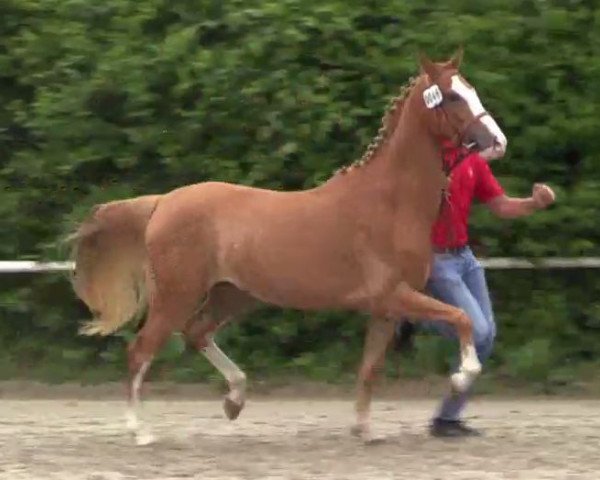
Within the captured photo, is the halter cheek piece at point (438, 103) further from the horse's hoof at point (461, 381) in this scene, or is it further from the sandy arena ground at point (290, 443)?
the sandy arena ground at point (290, 443)

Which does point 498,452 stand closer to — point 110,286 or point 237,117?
point 110,286

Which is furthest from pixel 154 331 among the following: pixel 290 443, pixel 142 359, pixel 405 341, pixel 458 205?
pixel 405 341

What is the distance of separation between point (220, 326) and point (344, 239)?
110 cm

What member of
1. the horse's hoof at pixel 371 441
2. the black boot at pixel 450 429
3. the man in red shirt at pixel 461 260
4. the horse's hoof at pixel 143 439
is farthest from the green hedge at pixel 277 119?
the horse's hoof at pixel 143 439

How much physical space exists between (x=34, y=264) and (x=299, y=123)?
229 cm

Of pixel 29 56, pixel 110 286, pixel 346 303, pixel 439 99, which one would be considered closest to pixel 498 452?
pixel 346 303

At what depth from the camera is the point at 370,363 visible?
763 centimetres

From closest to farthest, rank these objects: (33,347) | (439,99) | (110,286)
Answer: (439,99) < (110,286) < (33,347)

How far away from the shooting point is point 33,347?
33.9ft

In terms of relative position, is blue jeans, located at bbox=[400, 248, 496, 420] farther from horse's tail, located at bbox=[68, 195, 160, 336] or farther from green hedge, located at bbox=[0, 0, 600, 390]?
green hedge, located at bbox=[0, 0, 600, 390]

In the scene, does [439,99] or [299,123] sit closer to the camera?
[439,99]

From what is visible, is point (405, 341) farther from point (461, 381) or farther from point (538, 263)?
point (461, 381)

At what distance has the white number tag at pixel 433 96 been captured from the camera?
281 inches

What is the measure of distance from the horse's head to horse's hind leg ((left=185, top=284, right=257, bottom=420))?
1.62 metres
